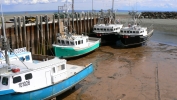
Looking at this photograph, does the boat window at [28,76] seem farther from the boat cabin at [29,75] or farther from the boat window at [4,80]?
the boat window at [4,80]

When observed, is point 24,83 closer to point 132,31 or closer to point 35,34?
point 35,34

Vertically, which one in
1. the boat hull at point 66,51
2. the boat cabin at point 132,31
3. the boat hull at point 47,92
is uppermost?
the boat cabin at point 132,31

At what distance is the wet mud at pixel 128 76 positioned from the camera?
1355cm

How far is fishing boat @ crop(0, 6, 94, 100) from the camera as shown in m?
9.80

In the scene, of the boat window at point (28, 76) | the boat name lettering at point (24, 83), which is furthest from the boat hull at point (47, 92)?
the boat window at point (28, 76)

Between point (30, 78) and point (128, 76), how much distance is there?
29.1ft

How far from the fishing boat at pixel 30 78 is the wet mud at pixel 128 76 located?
1.55 meters

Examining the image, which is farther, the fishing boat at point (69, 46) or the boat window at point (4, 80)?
the fishing boat at point (69, 46)

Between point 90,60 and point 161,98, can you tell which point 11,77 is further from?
point 90,60

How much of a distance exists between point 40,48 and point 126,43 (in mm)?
11566

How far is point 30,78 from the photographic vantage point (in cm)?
1052

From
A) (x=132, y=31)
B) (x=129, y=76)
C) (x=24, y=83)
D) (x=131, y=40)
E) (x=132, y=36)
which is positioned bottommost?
(x=129, y=76)

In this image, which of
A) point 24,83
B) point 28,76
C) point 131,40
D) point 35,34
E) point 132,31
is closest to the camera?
point 24,83

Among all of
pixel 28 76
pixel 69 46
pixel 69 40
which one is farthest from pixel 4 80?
pixel 69 40
